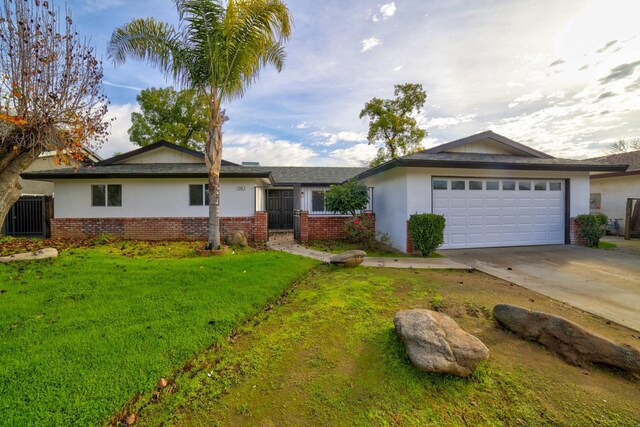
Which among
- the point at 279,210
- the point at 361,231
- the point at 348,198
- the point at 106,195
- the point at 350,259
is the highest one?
the point at 106,195

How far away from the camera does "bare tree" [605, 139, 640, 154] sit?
90.5ft

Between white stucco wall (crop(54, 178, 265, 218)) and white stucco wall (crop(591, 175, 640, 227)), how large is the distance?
1760 centimetres

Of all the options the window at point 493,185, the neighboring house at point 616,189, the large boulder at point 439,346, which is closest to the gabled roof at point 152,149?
the window at point 493,185

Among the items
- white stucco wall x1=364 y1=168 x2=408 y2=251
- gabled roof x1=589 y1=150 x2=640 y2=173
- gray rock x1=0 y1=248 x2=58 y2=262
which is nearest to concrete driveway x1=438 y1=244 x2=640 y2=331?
white stucco wall x1=364 y1=168 x2=408 y2=251

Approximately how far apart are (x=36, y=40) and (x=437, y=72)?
11698 millimetres

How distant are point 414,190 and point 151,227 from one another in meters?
10.4

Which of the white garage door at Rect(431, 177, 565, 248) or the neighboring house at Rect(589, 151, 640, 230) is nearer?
the white garage door at Rect(431, 177, 565, 248)

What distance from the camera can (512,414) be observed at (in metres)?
2.16

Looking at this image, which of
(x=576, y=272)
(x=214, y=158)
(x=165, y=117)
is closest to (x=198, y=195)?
(x=214, y=158)

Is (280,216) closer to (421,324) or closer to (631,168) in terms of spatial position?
(421,324)

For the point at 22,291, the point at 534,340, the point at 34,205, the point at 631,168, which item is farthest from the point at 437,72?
the point at 34,205

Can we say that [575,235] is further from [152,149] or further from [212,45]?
[152,149]

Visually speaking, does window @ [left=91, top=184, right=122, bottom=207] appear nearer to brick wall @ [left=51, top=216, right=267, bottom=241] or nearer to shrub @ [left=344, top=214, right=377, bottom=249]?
brick wall @ [left=51, top=216, right=267, bottom=241]

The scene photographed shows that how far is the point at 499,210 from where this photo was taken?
9.38 metres
